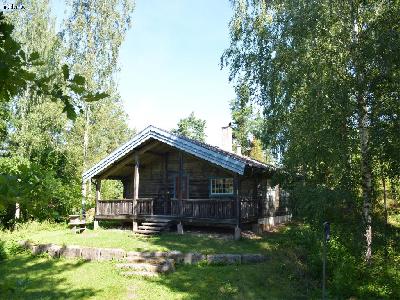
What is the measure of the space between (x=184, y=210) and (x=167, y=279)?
287 inches

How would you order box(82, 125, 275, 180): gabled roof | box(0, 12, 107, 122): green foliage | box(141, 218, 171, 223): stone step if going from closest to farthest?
box(0, 12, 107, 122): green foliage < box(82, 125, 275, 180): gabled roof < box(141, 218, 171, 223): stone step

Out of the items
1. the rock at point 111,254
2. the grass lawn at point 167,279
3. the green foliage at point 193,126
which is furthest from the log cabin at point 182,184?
the green foliage at point 193,126

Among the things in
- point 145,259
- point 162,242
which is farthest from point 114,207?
point 145,259

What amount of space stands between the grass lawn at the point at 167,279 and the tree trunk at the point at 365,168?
230 cm

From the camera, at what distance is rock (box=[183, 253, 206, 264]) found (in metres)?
13.5

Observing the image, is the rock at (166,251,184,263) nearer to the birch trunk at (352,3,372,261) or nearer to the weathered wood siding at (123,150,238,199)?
the birch trunk at (352,3,372,261)

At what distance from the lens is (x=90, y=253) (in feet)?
47.3

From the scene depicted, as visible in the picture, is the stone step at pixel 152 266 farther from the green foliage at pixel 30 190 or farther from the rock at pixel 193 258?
the green foliage at pixel 30 190

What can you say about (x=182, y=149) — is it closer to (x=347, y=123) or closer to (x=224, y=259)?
(x=224, y=259)

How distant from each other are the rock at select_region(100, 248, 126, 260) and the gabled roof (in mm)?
5947

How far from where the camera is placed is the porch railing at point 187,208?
17.9m

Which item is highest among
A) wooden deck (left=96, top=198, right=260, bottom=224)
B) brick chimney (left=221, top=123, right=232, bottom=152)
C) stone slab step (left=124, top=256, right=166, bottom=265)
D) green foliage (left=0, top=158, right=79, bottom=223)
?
brick chimney (left=221, top=123, right=232, bottom=152)

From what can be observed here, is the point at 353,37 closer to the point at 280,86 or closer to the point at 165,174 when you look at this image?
the point at 280,86

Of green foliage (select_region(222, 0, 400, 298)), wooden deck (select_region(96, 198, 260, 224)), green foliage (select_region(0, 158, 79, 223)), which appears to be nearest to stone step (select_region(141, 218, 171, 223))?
wooden deck (select_region(96, 198, 260, 224))
